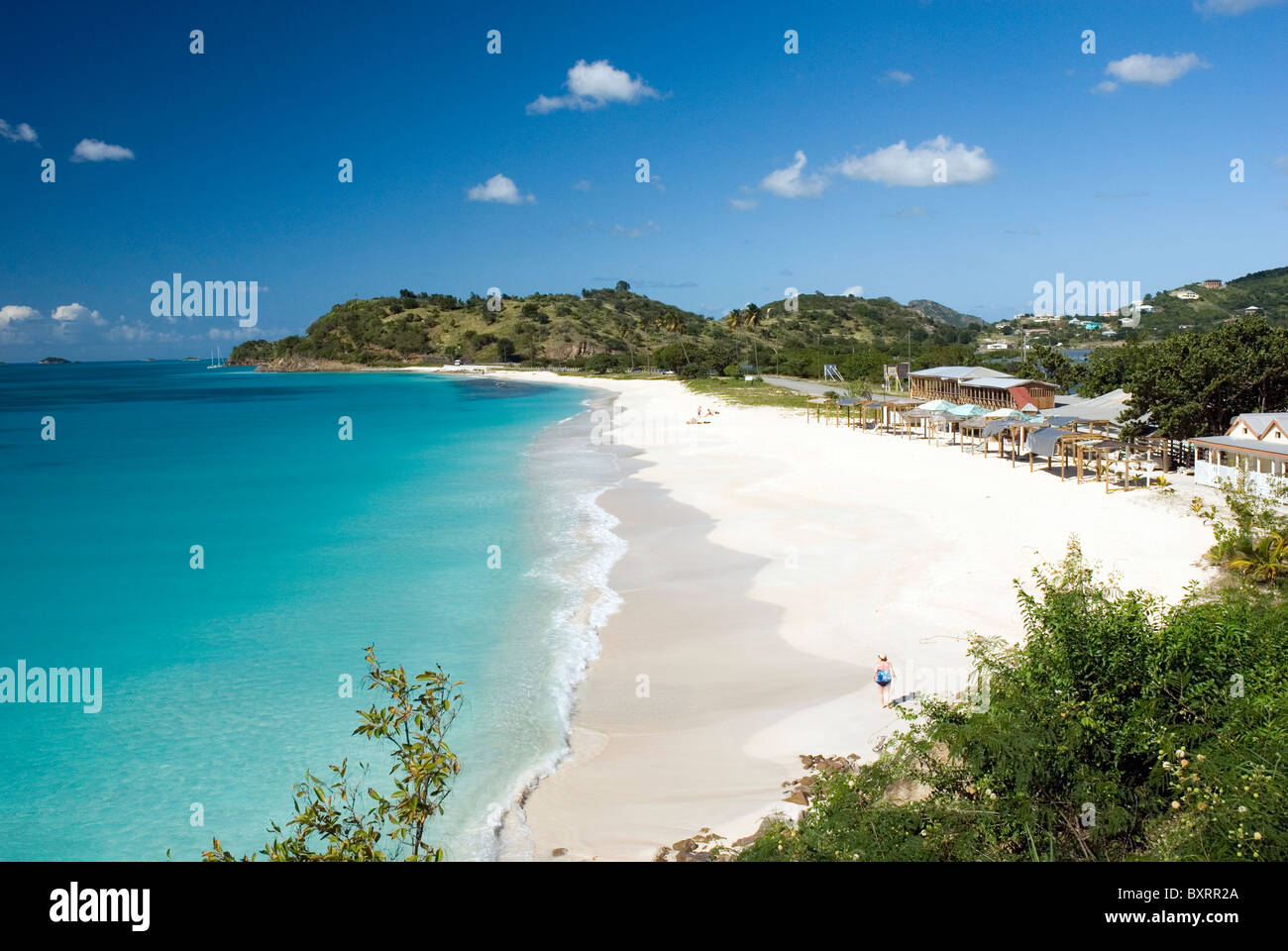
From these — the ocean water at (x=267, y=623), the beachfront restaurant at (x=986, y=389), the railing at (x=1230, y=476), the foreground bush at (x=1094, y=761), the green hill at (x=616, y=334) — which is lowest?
the ocean water at (x=267, y=623)

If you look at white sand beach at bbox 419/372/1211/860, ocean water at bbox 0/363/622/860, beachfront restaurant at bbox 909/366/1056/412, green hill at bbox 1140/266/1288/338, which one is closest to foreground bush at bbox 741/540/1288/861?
white sand beach at bbox 419/372/1211/860

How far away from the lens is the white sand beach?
1133cm

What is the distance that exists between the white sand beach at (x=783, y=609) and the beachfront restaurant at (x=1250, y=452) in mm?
1238

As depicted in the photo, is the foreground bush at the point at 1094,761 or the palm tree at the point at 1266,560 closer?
the foreground bush at the point at 1094,761

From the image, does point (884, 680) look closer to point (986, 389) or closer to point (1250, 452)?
point (1250, 452)

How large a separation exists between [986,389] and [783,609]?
3117 cm

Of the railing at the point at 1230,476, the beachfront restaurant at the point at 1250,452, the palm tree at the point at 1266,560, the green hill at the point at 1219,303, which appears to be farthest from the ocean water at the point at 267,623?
the green hill at the point at 1219,303

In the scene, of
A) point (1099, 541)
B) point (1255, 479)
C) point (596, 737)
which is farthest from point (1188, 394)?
point (596, 737)

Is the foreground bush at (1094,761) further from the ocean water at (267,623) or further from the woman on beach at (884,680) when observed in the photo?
the ocean water at (267,623)

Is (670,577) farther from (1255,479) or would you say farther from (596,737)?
(1255,479)

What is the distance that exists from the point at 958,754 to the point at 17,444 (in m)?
69.7

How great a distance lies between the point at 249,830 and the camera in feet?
36.1

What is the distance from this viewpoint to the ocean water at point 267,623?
12.0m

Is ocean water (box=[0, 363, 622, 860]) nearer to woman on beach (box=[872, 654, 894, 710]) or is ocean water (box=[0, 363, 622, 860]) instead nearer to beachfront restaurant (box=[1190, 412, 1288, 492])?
woman on beach (box=[872, 654, 894, 710])
